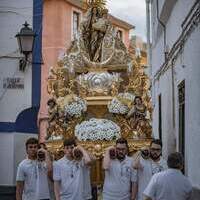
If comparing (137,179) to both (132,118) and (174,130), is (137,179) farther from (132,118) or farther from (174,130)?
(174,130)

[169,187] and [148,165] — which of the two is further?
[148,165]

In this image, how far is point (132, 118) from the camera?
497 inches

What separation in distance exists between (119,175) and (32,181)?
47.6 inches

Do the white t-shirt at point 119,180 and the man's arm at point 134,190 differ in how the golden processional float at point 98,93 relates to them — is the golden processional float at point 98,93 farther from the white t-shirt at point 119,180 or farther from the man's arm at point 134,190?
the man's arm at point 134,190

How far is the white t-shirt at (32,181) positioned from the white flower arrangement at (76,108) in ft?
12.6

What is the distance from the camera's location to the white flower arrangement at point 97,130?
12.2m

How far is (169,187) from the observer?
6883 millimetres

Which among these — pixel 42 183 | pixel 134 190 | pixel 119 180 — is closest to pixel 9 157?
pixel 42 183

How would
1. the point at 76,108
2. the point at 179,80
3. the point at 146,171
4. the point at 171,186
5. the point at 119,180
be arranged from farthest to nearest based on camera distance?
the point at 179,80 < the point at 76,108 < the point at 119,180 < the point at 146,171 < the point at 171,186

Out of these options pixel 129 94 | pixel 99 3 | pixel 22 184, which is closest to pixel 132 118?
pixel 129 94

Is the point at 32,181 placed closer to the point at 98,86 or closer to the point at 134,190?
the point at 134,190

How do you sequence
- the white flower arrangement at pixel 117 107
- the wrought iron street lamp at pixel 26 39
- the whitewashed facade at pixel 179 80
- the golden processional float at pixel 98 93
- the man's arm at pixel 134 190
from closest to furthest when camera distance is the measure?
the man's arm at pixel 134 190
the whitewashed facade at pixel 179 80
the golden processional float at pixel 98 93
the white flower arrangement at pixel 117 107
the wrought iron street lamp at pixel 26 39

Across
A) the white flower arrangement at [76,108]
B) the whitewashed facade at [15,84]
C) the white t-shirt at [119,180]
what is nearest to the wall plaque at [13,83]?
the whitewashed facade at [15,84]

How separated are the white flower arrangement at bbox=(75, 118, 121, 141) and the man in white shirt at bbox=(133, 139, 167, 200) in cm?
327
